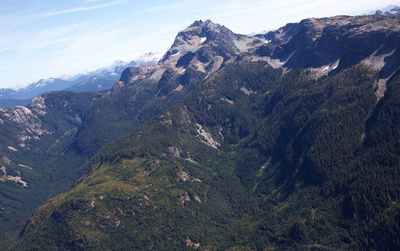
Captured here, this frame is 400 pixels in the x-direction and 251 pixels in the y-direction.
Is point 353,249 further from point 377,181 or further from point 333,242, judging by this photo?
point 377,181

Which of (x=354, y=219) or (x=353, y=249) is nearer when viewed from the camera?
(x=353, y=249)

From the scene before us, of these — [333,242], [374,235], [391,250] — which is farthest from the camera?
[333,242]

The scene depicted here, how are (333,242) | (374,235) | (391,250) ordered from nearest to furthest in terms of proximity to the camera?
(391,250) < (374,235) < (333,242)

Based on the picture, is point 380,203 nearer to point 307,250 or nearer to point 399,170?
point 399,170

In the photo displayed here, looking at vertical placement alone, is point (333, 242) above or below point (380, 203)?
below

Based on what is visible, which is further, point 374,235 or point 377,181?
point 377,181

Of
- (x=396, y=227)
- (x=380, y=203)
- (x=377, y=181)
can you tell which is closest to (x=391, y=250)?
(x=396, y=227)

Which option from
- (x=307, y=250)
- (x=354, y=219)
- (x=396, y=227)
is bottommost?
(x=307, y=250)

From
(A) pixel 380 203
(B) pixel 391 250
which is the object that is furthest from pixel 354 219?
(B) pixel 391 250
